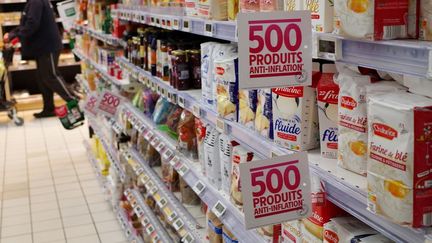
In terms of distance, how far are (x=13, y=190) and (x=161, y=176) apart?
2711mm

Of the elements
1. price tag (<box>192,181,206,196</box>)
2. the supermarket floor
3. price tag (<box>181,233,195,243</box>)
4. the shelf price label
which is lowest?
the supermarket floor

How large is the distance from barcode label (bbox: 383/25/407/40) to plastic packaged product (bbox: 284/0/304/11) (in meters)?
0.34

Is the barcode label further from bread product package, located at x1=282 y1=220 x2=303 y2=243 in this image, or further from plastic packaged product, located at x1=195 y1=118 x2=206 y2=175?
plastic packaged product, located at x1=195 y1=118 x2=206 y2=175

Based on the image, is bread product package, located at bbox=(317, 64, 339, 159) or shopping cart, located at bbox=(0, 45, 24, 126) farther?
shopping cart, located at bbox=(0, 45, 24, 126)

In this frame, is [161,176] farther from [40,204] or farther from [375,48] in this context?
[375,48]

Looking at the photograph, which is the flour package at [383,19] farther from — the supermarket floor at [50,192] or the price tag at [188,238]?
the supermarket floor at [50,192]

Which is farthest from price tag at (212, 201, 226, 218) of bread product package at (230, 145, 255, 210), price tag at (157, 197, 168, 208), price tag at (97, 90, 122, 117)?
price tag at (97, 90, 122, 117)

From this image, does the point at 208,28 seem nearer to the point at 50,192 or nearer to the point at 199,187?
the point at 199,187

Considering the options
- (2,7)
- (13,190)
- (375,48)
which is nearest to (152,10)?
(375,48)

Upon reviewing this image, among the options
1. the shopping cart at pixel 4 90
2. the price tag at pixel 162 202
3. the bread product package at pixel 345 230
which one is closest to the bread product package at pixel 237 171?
the bread product package at pixel 345 230

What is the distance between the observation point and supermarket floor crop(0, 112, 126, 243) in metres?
4.58

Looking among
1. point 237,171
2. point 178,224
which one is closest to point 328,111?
point 237,171

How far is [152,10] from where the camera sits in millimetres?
3127

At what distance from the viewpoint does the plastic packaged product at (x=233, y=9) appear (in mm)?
1935
